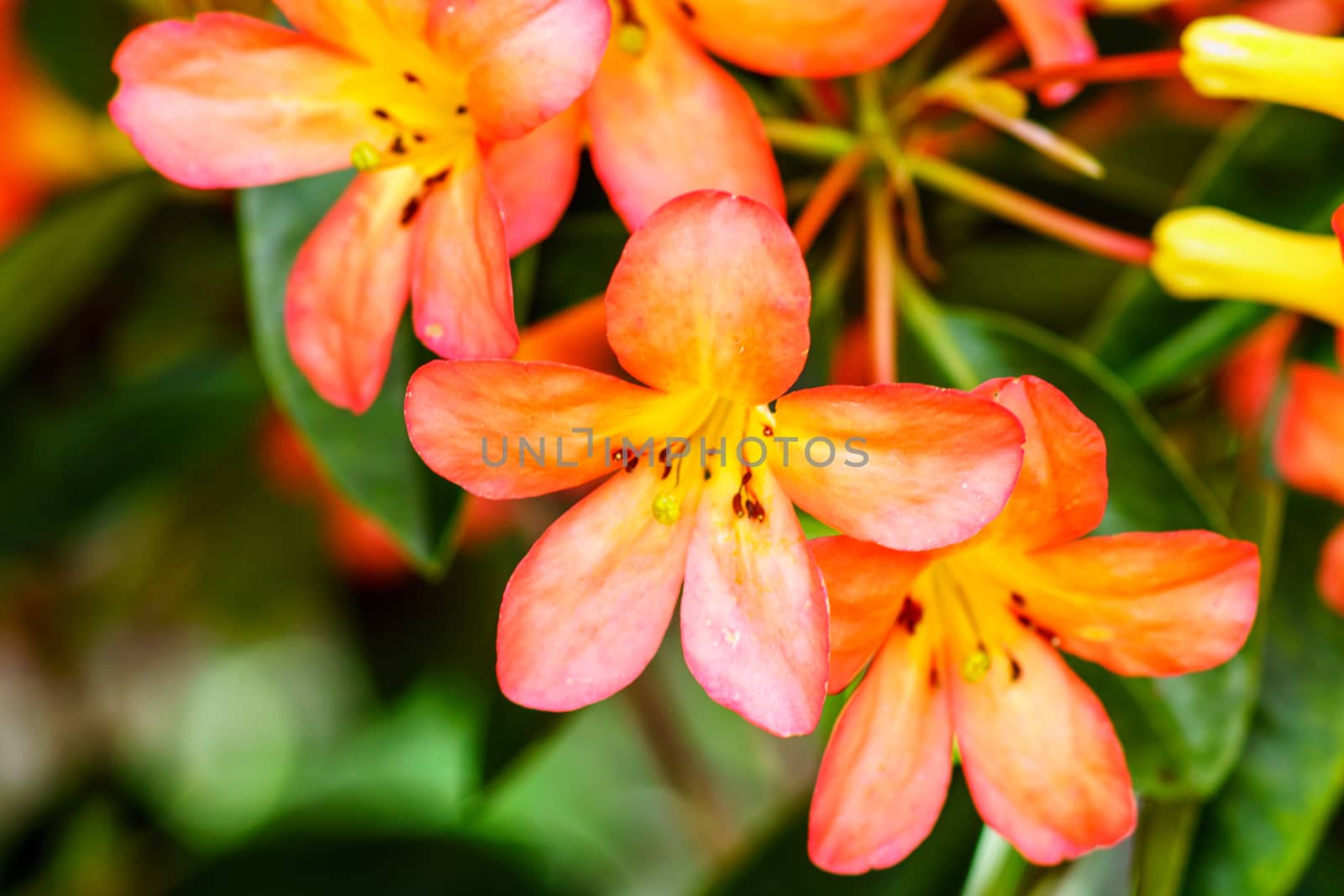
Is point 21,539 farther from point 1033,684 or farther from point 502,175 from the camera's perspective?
point 1033,684

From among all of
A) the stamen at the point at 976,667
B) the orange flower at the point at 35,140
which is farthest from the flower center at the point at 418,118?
the orange flower at the point at 35,140

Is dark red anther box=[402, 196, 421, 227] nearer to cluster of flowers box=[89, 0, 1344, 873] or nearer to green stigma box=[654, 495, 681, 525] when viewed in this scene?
cluster of flowers box=[89, 0, 1344, 873]

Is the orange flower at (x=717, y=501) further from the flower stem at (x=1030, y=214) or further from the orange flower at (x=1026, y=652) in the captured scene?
the flower stem at (x=1030, y=214)

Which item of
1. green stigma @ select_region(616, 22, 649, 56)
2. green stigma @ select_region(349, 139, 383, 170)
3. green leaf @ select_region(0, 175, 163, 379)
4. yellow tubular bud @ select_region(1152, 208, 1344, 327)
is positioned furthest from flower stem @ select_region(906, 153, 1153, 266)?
green leaf @ select_region(0, 175, 163, 379)

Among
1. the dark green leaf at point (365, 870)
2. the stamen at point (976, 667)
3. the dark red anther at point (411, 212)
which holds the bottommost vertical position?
the dark green leaf at point (365, 870)

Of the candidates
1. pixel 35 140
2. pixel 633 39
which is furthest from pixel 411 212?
pixel 35 140

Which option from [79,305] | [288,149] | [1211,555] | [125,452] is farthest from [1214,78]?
[79,305]
